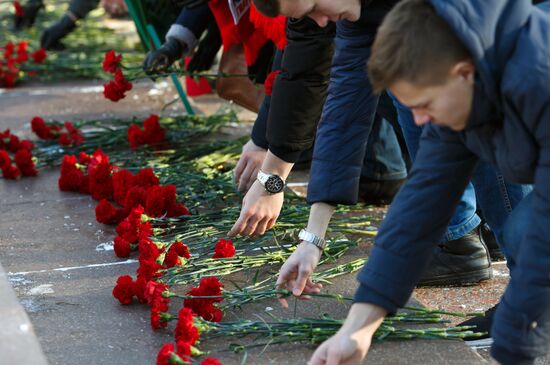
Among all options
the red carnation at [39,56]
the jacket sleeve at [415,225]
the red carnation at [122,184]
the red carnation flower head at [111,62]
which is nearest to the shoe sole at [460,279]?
the jacket sleeve at [415,225]

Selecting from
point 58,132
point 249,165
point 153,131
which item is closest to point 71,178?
point 153,131

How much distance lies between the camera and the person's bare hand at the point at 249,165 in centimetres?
334

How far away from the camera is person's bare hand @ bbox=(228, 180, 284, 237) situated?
2898 mm

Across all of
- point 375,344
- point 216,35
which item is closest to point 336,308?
point 375,344

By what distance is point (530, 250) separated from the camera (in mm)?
1867

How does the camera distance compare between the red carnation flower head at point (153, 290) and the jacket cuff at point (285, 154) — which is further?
the jacket cuff at point (285, 154)

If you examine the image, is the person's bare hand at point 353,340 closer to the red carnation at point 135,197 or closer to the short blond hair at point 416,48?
the short blond hair at point 416,48

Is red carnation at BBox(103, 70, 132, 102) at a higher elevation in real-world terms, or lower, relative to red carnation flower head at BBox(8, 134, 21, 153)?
higher

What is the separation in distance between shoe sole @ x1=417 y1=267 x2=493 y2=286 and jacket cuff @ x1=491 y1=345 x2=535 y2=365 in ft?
4.04

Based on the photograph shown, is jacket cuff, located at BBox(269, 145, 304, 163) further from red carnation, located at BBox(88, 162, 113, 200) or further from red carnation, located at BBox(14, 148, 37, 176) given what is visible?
red carnation, located at BBox(14, 148, 37, 176)

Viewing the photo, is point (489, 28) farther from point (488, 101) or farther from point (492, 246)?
point (492, 246)

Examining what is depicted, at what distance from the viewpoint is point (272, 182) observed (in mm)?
2889

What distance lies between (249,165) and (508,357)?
1.58m

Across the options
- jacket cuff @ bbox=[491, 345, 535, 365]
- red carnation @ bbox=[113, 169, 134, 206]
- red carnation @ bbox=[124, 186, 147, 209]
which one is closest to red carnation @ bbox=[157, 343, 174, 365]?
jacket cuff @ bbox=[491, 345, 535, 365]
